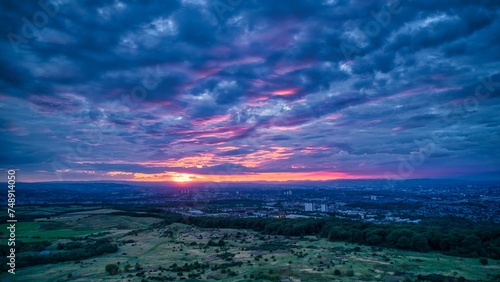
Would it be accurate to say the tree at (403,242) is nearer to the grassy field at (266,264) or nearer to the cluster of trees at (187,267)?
the grassy field at (266,264)

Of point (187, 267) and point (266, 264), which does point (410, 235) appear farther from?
point (187, 267)

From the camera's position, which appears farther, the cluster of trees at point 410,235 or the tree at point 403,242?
the tree at point 403,242

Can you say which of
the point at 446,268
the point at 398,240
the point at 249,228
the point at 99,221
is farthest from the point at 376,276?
the point at 99,221

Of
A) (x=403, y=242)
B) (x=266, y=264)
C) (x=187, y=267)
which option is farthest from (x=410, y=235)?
(x=187, y=267)

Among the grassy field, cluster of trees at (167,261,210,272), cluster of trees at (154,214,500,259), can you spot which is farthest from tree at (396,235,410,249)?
cluster of trees at (167,261,210,272)

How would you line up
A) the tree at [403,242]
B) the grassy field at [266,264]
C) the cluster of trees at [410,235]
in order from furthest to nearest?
the tree at [403,242], the cluster of trees at [410,235], the grassy field at [266,264]

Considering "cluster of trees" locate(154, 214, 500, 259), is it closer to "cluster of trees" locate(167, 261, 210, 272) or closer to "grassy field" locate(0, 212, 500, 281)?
"grassy field" locate(0, 212, 500, 281)

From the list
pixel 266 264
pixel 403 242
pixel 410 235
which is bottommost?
pixel 403 242

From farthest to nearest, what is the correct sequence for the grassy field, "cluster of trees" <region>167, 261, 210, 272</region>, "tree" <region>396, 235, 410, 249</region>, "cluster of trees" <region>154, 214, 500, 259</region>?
"tree" <region>396, 235, 410, 249</region>
"cluster of trees" <region>154, 214, 500, 259</region>
"cluster of trees" <region>167, 261, 210, 272</region>
the grassy field

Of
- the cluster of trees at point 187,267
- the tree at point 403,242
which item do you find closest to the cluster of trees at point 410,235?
the tree at point 403,242

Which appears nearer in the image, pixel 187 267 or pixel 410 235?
pixel 187 267

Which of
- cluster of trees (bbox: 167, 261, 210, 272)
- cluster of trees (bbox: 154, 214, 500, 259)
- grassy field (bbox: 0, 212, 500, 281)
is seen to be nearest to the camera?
grassy field (bbox: 0, 212, 500, 281)

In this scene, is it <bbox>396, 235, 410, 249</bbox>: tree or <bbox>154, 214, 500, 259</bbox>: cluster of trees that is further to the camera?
<bbox>396, 235, 410, 249</bbox>: tree

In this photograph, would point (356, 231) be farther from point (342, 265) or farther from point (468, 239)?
point (342, 265)
